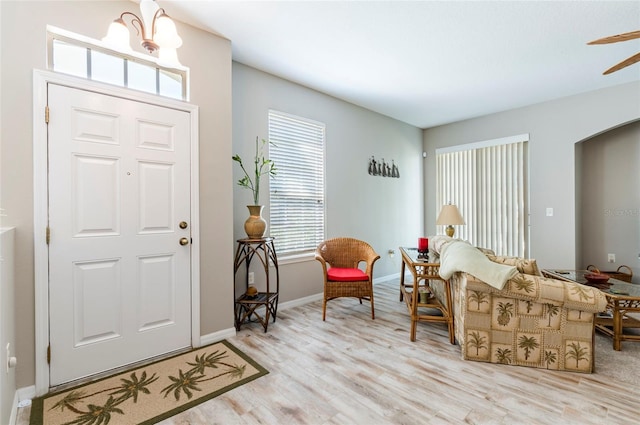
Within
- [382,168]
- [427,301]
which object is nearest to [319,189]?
[382,168]

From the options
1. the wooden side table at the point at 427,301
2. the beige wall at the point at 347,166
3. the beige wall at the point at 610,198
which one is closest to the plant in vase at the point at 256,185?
the beige wall at the point at 347,166

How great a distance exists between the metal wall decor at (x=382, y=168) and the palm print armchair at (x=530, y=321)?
2.64 m

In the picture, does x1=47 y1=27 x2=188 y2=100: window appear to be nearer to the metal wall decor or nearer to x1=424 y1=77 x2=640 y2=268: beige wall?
the metal wall decor

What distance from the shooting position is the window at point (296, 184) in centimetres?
339

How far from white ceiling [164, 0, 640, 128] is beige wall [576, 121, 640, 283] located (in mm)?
912

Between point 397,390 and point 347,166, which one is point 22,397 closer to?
point 397,390

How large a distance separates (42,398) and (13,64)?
210cm

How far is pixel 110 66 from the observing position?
2.16m

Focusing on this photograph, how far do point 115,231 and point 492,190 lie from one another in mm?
5059

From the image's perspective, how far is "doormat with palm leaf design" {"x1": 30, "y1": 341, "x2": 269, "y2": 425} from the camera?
162cm

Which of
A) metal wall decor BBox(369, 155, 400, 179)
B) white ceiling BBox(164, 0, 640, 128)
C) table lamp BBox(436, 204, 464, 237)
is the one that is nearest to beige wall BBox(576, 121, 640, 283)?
white ceiling BBox(164, 0, 640, 128)

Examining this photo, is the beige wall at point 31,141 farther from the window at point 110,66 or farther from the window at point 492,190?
the window at point 492,190

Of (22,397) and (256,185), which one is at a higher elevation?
(256,185)

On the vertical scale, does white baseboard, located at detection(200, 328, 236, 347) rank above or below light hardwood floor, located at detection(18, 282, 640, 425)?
above
